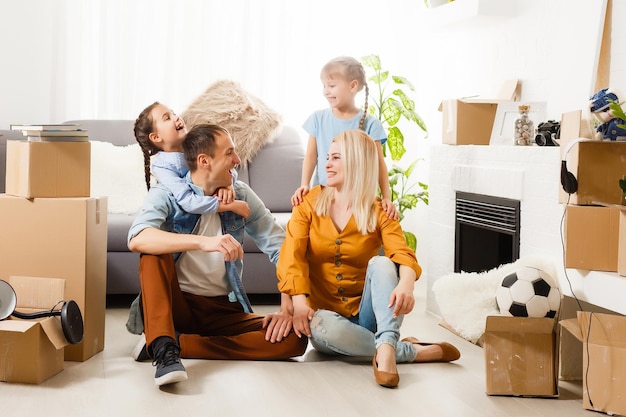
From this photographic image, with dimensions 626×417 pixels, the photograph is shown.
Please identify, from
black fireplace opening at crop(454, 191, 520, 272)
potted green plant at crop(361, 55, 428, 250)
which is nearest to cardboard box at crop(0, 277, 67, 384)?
black fireplace opening at crop(454, 191, 520, 272)

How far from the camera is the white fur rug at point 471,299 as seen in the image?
3273 mm

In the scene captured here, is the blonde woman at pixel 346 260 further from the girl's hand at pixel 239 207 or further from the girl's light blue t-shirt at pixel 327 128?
the girl's light blue t-shirt at pixel 327 128

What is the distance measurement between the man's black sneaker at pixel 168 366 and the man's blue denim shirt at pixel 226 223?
30cm

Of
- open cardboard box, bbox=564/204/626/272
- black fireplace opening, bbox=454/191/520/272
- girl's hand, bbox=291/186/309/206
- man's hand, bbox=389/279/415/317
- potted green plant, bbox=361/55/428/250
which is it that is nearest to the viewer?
open cardboard box, bbox=564/204/626/272

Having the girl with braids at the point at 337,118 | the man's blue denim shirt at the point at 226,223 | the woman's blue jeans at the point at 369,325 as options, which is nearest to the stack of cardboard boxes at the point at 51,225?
the man's blue denim shirt at the point at 226,223

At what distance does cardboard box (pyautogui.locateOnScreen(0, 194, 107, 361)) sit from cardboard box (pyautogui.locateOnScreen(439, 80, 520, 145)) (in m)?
1.72

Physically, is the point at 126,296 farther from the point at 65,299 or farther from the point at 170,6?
the point at 170,6

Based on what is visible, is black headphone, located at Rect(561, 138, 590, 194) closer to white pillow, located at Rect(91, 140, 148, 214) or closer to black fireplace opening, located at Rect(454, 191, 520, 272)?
black fireplace opening, located at Rect(454, 191, 520, 272)

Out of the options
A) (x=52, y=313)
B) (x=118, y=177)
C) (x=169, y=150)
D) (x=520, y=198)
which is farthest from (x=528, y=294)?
(x=118, y=177)

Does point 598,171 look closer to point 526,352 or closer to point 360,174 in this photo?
point 526,352

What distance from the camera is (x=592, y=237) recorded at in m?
2.65

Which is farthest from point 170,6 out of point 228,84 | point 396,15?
point 396,15

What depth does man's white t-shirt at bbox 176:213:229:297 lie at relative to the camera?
3.08m

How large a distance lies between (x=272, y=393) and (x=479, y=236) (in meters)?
1.58
